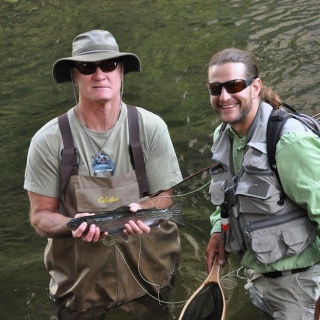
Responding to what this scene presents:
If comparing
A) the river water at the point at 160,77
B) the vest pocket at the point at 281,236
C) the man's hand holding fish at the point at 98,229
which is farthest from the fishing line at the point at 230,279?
the vest pocket at the point at 281,236

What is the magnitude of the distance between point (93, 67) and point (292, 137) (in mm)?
1528

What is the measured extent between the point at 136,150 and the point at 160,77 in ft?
26.4

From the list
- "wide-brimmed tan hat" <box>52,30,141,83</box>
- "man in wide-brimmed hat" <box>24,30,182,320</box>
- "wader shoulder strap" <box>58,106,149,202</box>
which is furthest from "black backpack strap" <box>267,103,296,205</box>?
"wide-brimmed tan hat" <box>52,30,141,83</box>

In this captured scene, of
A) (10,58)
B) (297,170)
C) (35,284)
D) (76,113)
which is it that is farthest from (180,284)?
(10,58)

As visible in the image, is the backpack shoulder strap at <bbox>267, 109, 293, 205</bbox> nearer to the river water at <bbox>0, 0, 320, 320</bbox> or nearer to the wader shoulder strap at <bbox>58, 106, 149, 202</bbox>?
the wader shoulder strap at <bbox>58, 106, 149, 202</bbox>

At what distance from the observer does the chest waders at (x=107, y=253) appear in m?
5.30

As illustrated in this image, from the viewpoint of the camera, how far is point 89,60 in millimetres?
5113

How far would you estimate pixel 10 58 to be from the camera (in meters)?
15.6

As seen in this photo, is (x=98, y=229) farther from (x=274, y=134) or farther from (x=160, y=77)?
(x=160, y=77)

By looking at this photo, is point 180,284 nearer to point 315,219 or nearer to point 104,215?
point 104,215

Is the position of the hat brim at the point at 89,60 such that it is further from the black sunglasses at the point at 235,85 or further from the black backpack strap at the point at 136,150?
the black sunglasses at the point at 235,85

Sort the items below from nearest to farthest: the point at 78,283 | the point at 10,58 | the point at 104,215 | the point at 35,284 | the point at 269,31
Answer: the point at 104,215
the point at 78,283
the point at 35,284
the point at 269,31
the point at 10,58

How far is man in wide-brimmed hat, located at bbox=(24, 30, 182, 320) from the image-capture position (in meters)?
5.23

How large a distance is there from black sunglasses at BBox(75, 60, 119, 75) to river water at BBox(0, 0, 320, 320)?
2.02 m
